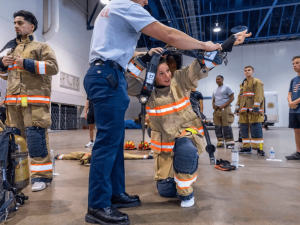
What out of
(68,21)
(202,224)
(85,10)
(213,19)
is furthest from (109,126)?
(85,10)

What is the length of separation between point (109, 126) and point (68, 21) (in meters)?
14.0

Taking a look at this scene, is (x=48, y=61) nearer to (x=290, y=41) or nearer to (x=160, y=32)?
(x=160, y=32)

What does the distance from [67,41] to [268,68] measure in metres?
14.0

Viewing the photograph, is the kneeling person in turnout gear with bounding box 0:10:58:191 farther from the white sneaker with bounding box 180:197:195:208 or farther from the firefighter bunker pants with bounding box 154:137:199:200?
the white sneaker with bounding box 180:197:195:208

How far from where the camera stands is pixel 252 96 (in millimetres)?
4898

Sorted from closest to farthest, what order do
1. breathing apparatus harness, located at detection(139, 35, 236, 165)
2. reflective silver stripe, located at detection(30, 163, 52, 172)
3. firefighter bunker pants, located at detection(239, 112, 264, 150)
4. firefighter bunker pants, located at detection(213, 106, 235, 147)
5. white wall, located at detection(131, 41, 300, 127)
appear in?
breathing apparatus harness, located at detection(139, 35, 236, 165) → reflective silver stripe, located at detection(30, 163, 52, 172) → firefighter bunker pants, located at detection(239, 112, 264, 150) → firefighter bunker pants, located at detection(213, 106, 235, 147) → white wall, located at detection(131, 41, 300, 127)

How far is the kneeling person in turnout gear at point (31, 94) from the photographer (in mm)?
→ 2326

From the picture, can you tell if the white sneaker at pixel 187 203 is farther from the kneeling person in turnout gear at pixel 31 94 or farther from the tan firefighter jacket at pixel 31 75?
the tan firefighter jacket at pixel 31 75

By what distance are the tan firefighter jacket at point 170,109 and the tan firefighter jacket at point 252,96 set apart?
3147 mm

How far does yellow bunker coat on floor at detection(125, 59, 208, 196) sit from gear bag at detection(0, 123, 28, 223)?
1.08 metres

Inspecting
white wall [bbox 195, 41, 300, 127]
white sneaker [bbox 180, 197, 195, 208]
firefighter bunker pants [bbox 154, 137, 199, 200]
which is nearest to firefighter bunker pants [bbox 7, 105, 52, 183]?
firefighter bunker pants [bbox 154, 137, 199, 200]

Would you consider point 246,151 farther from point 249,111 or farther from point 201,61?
point 201,61

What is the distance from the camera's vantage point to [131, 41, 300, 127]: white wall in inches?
630

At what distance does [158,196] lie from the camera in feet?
6.92
